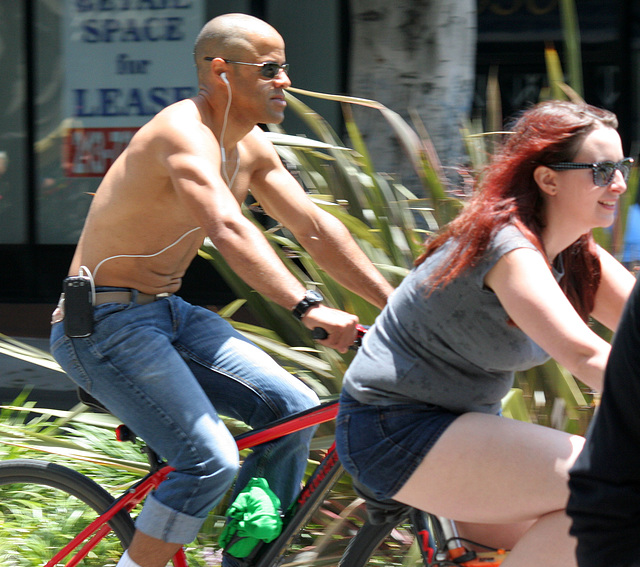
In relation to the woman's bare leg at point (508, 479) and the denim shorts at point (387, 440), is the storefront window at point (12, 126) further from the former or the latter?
the woman's bare leg at point (508, 479)

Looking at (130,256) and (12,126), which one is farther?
(12,126)

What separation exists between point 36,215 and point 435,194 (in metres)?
6.10

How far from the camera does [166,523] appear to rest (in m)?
2.46

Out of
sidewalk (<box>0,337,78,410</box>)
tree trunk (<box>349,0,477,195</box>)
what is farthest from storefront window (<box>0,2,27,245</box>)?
tree trunk (<box>349,0,477,195</box>)

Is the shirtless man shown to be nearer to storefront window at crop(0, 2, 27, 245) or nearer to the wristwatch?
the wristwatch

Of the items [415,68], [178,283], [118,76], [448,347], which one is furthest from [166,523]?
[118,76]

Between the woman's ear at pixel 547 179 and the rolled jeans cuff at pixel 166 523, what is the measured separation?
127 centimetres

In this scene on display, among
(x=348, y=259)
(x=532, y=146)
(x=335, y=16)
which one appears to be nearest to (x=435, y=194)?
(x=348, y=259)

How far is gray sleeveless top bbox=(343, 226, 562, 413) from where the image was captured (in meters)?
1.96

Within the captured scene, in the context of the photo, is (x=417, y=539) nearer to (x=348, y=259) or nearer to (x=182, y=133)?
(x=348, y=259)

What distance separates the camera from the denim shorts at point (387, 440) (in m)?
2.00

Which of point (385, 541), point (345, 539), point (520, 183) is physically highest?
point (520, 183)

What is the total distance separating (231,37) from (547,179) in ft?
3.45

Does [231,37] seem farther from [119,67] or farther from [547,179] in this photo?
[119,67]
